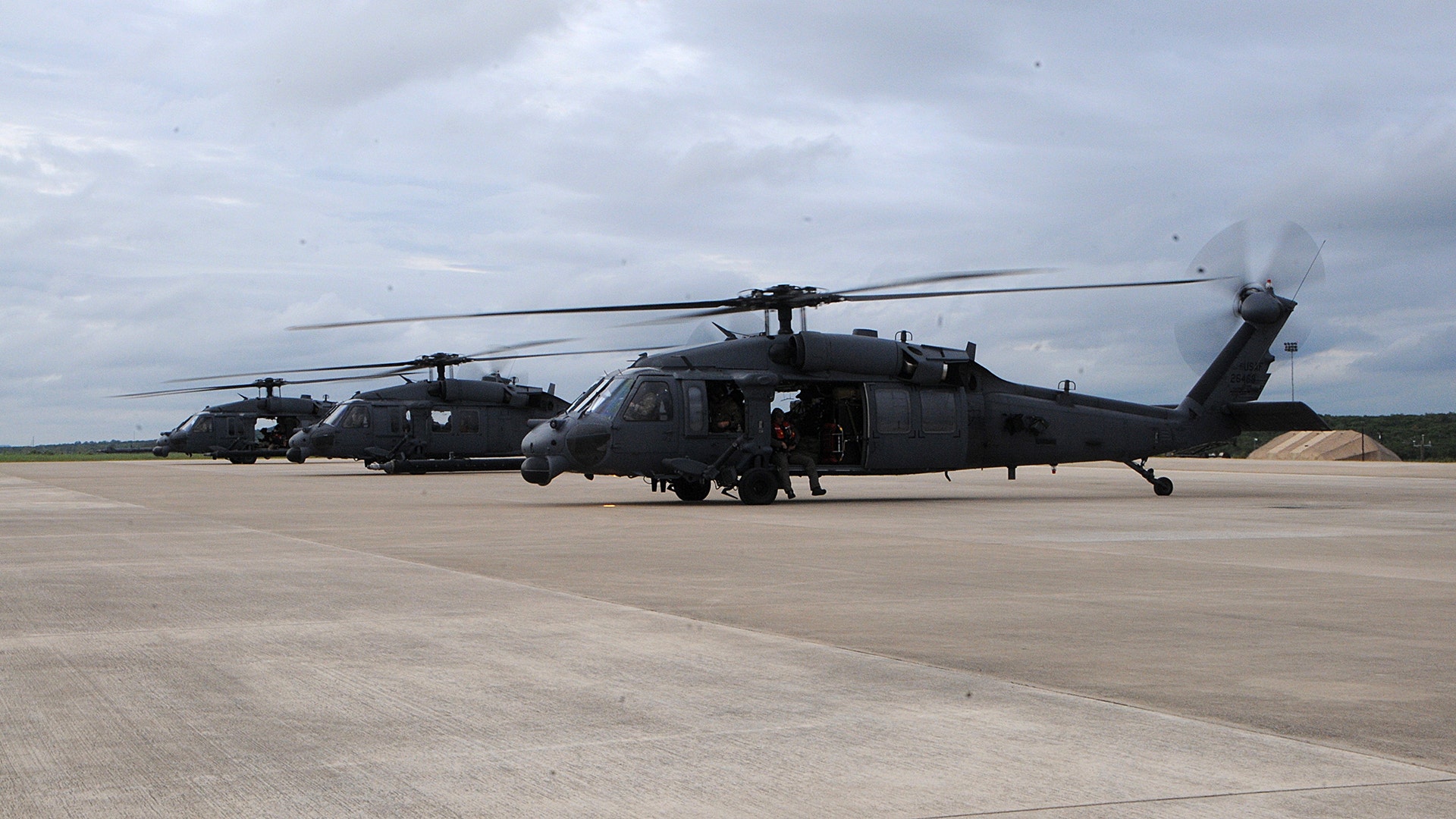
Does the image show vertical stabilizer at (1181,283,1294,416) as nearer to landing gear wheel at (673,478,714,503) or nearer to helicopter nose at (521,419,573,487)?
landing gear wheel at (673,478,714,503)

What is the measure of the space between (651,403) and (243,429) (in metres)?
39.1

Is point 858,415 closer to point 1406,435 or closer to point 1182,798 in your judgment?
point 1182,798

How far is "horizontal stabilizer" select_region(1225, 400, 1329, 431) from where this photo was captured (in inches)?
1021

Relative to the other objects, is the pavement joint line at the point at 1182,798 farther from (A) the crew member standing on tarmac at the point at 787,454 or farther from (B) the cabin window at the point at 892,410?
(B) the cabin window at the point at 892,410

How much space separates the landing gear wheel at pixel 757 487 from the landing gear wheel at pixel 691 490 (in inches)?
31.5

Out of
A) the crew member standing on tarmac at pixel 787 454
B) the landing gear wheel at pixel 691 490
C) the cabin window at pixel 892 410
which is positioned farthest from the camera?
the cabin window at pixel 892 410

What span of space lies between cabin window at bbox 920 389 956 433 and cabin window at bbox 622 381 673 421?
505cm

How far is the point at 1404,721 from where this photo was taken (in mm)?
5484

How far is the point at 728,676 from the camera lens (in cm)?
652

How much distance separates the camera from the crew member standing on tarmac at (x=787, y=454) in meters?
23.6

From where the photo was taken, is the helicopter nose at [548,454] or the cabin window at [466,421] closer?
the helicopter nose at [548,454]

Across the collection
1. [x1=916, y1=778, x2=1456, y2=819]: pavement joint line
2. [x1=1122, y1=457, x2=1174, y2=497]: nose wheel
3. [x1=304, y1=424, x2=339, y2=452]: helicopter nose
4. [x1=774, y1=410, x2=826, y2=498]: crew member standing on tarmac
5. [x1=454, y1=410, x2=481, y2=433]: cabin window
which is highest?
[x1=454, y1=410, x2=481, y2=433]: cabin window

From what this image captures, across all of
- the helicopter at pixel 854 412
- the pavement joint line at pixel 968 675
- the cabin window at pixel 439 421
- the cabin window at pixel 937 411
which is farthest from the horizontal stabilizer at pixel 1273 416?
the cabin window at pixel 439 421

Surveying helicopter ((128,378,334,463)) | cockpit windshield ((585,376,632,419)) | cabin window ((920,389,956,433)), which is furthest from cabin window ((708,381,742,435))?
helicopter ((128,378,334,463))
